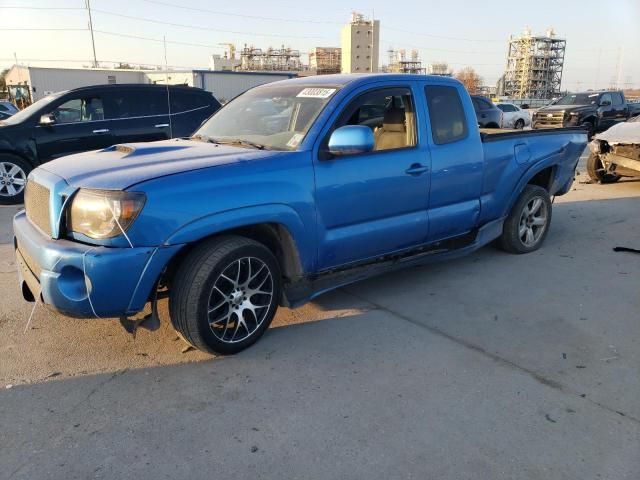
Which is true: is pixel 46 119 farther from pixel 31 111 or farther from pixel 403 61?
pixel 403 61

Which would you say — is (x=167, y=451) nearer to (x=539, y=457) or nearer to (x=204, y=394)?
(x=204, y=394)

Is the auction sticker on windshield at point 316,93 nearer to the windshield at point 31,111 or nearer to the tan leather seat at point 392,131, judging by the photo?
the tan leather seat at point 392,131

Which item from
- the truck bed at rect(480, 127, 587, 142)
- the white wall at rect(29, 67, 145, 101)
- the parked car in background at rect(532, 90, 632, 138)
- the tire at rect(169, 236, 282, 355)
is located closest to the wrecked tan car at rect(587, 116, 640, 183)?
the truck bed at rect(480, 127, 587, 142)

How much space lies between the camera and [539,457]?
2.53 meters

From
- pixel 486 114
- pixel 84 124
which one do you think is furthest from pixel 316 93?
pixel 486 114

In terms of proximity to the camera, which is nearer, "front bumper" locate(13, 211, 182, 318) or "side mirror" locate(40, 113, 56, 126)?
"front bumper" locate(13, 211, 182, 318)

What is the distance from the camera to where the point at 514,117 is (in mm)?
24266

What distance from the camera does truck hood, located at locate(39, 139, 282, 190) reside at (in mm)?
3080

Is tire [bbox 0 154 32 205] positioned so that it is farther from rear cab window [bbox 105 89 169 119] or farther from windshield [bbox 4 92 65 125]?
rear cab window [bbox 105 89 169 119]

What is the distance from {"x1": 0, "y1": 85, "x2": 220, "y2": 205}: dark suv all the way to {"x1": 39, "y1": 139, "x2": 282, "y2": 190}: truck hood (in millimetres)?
5445

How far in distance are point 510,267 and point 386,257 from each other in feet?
5.70

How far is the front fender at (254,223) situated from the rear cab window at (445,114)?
1.59 meters

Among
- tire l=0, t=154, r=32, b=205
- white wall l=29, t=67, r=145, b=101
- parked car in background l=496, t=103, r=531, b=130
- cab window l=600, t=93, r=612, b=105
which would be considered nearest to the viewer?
tire l=0, t=154, r=32, b=205

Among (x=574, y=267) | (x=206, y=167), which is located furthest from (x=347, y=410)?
(x=574, y=267)
